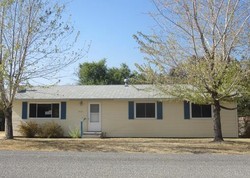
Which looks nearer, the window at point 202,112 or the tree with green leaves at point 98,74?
the window at point 202,112

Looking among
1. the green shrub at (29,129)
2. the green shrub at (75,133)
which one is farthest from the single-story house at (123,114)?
the green shrub at (29,129)

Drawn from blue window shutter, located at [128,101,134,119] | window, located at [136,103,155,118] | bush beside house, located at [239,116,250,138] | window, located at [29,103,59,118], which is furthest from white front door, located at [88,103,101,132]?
bush beside house, located at [239,116,250,138]

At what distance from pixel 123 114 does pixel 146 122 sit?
1640 mm

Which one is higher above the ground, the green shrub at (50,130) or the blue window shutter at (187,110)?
the blue window shutter at (187,110)

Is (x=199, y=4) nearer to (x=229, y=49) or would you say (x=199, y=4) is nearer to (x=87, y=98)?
(x=229, y=49)

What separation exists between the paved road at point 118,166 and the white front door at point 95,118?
426 inches

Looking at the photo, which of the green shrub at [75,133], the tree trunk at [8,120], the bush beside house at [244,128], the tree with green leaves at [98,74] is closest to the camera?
the tree trunk at [8,120]

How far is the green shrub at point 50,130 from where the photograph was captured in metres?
23.9

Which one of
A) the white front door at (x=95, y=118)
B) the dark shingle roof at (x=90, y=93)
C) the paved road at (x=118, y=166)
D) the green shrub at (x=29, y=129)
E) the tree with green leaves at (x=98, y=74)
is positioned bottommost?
the paved road at (x=118, y=166)

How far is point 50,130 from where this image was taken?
2389cm

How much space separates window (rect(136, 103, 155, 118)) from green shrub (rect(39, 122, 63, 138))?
5.43 metres

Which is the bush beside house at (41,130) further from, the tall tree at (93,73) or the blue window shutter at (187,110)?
the tall tree at (93,73)

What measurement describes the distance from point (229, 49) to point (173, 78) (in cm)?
303

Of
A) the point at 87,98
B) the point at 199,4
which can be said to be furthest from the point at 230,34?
the point at 87,98
